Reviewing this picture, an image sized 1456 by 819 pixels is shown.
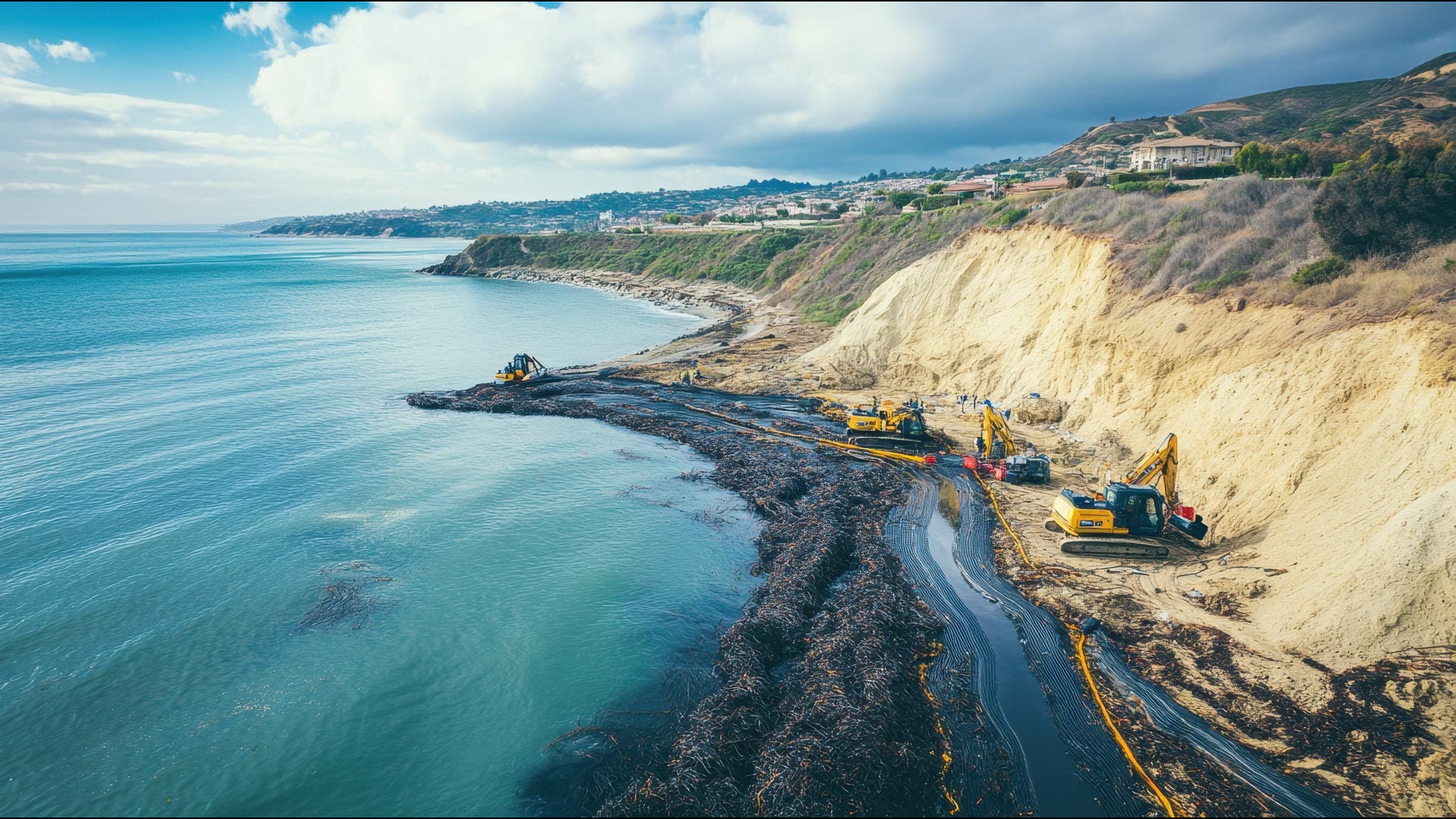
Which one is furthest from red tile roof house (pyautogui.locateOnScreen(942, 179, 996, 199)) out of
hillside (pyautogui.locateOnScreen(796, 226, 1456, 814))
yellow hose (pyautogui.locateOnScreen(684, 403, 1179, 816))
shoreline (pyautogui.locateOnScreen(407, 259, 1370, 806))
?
yellow hose (pyautogui.locateOnScreen(684, 403, 1179, 816))

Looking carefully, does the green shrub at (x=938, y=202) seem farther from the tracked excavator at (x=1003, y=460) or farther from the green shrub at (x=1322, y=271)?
the tracked excavator at (x=1003, y=460)

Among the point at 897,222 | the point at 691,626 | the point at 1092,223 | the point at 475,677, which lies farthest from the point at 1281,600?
the point at 897,222

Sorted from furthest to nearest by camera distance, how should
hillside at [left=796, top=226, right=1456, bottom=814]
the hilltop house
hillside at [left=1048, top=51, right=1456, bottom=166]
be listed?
the hilltop house, hillside at [left=1048, top=51, right=1456, bottom=166], hillside at [left=796, top=226, right=1456, bottom=814]

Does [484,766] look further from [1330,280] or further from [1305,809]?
[1330,280]

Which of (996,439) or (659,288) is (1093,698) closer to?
(996,439)

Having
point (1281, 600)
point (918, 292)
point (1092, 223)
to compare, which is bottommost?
point (1281, 600)

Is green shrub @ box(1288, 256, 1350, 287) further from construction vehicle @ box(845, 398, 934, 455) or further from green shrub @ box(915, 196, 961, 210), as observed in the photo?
green shrub @ box(915, 196, 961, 210)

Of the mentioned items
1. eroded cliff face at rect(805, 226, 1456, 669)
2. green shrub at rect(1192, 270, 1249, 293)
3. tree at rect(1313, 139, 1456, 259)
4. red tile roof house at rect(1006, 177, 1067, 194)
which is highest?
red tile roof house at rect(1006, 177, 1067, 194)

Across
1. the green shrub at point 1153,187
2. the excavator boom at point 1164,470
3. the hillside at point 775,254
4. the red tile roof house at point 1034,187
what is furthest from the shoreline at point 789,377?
the red tile roof house at point 1034,187
